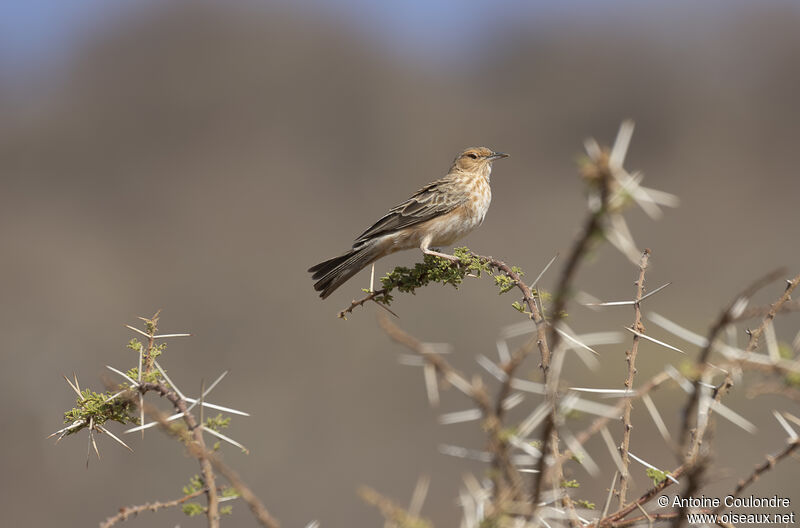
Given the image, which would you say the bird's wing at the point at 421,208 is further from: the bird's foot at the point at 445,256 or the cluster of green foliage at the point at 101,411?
the cluster of green foliage at the point at 101,411

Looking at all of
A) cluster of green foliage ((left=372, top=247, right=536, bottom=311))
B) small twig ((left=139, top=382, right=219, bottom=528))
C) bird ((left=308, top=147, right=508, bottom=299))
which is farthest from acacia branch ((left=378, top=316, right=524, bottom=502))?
bird ((left=308, top=147, right=508, bottom=299))

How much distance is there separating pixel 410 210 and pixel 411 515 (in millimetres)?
5733

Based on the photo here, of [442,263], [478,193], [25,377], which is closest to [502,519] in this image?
[442,263]

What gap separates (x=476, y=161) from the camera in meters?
8.82

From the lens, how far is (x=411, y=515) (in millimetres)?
1939

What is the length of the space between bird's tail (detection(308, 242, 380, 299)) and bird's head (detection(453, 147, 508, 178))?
2.35 meters

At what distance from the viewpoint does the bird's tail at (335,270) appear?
21.0 ft

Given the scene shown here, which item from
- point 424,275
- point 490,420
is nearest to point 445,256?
point 424,275

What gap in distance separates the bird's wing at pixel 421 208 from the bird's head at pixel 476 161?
1.97 ft

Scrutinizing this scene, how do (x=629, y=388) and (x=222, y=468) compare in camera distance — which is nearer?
(x=222, y=468)

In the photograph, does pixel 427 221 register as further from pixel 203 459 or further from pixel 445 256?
pixel 203 459

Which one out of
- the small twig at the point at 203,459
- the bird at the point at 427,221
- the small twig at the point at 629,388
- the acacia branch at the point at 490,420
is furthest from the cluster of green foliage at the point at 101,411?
the bird at the point at 427,221

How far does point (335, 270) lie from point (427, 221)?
144 centimetres

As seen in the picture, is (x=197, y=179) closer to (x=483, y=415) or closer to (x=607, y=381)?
(x=607, y=381)
